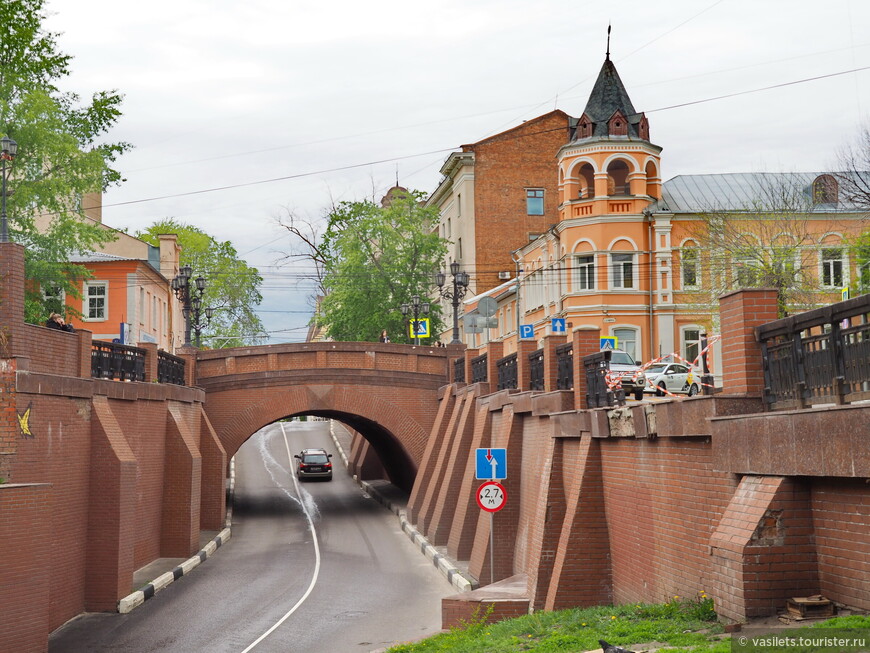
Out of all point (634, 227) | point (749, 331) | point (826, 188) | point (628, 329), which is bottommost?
point (749, 331)

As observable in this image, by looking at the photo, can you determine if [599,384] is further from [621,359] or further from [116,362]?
[621,359]

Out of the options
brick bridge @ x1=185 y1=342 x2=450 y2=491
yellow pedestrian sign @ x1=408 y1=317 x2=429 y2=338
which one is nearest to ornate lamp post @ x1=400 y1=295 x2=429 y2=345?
yellow pedestrian sign @ x1=408 y1=317 x2=429 y2=338

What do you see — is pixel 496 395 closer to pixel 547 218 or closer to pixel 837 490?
pixel 837 490

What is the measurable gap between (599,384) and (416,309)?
29.5 meters

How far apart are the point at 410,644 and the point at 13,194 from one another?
22.1m

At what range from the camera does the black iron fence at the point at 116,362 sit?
21109 mm

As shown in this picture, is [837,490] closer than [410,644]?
Yes

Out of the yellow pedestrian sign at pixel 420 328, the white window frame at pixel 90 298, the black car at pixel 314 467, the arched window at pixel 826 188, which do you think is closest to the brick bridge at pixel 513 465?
the yellow pedestrian sign at pixel 420 328

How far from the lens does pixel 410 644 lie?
14.3 metres

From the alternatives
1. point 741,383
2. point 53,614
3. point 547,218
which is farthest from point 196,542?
point 547,218

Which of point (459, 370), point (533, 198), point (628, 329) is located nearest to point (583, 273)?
point (628, 329)

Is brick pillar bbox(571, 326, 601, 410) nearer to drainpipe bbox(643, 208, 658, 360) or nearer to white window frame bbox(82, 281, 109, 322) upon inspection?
drainpipe bbox(643, 208, 658, 360)

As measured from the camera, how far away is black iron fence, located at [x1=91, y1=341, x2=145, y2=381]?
21109mm

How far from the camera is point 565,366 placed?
1777cm
